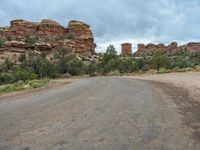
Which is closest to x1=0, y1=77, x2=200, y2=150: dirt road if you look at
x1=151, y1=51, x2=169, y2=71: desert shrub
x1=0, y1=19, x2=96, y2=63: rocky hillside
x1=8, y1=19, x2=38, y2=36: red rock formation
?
x1=151, y1=51, x2=169, y2=71: desert shrub

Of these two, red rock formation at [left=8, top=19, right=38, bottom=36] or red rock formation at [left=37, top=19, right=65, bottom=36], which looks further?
red rock formation at [left=37, top=19, right=65, bottom=36]

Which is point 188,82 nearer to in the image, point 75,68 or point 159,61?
point 159,61

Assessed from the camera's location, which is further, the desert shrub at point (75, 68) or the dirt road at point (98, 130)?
the desert shrub at point (75, 68)

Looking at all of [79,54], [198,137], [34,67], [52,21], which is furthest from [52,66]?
[52,21]

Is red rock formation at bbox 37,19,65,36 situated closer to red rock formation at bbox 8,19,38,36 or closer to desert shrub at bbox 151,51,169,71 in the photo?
red rock formation at bbox 8,19,38,36

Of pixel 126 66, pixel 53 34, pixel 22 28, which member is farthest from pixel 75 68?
pixel 22 28

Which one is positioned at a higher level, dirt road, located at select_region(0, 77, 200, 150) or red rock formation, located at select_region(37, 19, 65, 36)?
red rock formation, located at select_region(37, 19, 65, 36)

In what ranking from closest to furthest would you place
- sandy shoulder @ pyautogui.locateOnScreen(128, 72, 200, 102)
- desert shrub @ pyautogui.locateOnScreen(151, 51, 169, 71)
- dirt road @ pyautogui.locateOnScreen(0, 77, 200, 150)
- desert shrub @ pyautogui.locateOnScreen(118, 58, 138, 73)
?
dirt road @ pyautogui.locateOnScreen(0, 77, 200, 150), sandy shoulder @ pyautogui.locateOnScreen(128, 72, 200, 102), desert shrub @ pyautogui.locateOnScreen(151, 51, 169, 71), desert shrub @ pyautogui.locateOnScreen(118, 58, 138, 73)

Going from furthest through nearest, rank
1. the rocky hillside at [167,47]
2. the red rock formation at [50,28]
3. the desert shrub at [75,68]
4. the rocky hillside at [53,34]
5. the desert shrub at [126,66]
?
the rocky hillside at [167,47], the red rock formation at [50,28], the rocky hillside at [53,34], the desert shrub at [75,68], the desert shrub at [126,66]

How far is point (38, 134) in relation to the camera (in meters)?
6.41

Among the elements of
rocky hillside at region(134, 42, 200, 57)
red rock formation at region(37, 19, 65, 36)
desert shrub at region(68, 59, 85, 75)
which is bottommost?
desert shrub at region(68, 59, 85, 75)

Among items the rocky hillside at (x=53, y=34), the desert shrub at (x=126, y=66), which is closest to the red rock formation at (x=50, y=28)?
the rocky hillside at (x=53, y=34)

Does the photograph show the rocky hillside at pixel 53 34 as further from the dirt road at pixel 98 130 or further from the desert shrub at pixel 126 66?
the dirt road at pixel 98 130

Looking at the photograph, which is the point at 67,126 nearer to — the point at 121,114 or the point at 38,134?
the point at 38,134
